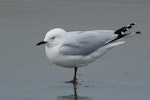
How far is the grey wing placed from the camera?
7637 millimetres

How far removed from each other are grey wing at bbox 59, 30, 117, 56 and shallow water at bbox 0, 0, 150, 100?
1.19 feet

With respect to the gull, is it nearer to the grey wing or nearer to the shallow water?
the grey wing

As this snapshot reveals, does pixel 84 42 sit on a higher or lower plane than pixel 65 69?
higher

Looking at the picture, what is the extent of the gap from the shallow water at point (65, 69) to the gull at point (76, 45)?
0.86 ft

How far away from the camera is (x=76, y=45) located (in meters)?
7.71

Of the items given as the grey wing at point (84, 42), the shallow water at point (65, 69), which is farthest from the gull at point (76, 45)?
the shallow water at point (65, 69)

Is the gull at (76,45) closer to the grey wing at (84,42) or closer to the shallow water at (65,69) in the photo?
the grey wing at (84,42)

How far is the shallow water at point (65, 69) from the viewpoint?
23.7 ft

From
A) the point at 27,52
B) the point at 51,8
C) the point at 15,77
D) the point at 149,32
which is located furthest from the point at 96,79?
the point at 51,8

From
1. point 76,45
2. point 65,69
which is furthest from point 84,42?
point 65,69

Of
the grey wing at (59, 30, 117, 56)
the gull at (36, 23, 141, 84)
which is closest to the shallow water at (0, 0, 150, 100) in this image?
the gull at (36, 23, 141, 84)

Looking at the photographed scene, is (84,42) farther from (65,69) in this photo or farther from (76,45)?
(65,69)

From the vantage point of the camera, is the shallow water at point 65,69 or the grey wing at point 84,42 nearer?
the shallow water at point 65,69

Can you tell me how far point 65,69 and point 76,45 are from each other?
2.45 ft
